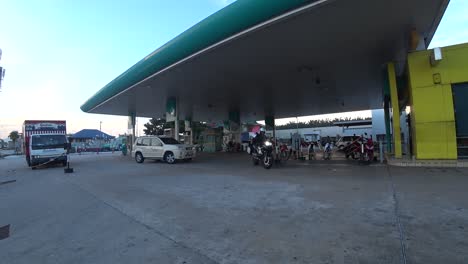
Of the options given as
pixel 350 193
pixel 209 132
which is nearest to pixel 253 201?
pixel 350 193

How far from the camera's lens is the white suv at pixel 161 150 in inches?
593

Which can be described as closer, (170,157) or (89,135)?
(170,157)

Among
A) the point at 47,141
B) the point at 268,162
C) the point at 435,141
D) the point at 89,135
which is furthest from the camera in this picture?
the point at 89,135

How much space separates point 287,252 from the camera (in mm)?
3090

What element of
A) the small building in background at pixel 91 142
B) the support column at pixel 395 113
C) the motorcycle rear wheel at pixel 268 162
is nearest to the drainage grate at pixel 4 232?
the motorcycle rear wheel at pixel 268 162

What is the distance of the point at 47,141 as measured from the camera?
15.3 meters

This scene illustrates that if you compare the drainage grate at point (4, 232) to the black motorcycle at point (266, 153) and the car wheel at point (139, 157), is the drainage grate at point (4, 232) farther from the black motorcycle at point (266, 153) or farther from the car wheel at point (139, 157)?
the car wheel at point (139, 157)

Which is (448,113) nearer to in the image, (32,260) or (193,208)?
(193,208)

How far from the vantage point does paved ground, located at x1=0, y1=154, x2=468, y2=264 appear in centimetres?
308

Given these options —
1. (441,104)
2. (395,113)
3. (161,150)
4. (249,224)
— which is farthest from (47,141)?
(441,104)

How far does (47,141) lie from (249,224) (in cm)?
1581

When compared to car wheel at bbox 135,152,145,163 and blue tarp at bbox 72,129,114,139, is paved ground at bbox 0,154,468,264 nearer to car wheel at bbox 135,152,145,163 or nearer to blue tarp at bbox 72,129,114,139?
car wheel at bbox 135,152,145,163

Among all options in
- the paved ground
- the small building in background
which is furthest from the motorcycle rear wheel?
the small building in background

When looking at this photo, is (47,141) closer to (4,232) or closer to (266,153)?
(266,153)
